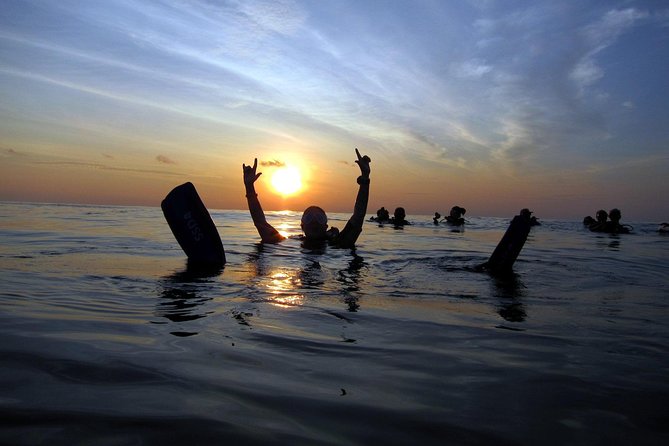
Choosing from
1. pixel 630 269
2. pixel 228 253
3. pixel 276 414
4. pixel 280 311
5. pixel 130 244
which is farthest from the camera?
pixel 130 244

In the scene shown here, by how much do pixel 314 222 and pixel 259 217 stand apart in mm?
1307

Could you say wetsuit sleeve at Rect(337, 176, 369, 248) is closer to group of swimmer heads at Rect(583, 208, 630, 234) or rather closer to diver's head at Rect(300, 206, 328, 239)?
diver's head at Rect(300, 206, 328, 239)

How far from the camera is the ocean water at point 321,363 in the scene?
164 centimetres

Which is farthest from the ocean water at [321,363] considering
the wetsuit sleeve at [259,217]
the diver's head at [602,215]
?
the diver's head at [602,215]

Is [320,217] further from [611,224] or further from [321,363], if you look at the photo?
[611,224]

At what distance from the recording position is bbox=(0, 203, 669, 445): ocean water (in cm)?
164

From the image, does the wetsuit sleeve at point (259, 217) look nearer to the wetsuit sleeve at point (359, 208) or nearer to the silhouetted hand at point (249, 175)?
the silhouetted hand at point (249, 175)

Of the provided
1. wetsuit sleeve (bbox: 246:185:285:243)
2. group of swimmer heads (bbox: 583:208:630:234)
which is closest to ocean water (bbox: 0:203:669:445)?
wetsuit sleeve (bbox: 246:185:285:243)

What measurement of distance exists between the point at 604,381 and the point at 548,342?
0.75 metres

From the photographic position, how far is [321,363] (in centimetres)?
240

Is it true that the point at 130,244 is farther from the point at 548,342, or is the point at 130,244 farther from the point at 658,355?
the point at 658,355

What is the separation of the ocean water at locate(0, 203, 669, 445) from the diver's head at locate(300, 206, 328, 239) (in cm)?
427

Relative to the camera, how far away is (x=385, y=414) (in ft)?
→ 5.83

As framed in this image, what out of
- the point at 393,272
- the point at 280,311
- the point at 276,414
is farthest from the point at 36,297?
the point at 393,272
